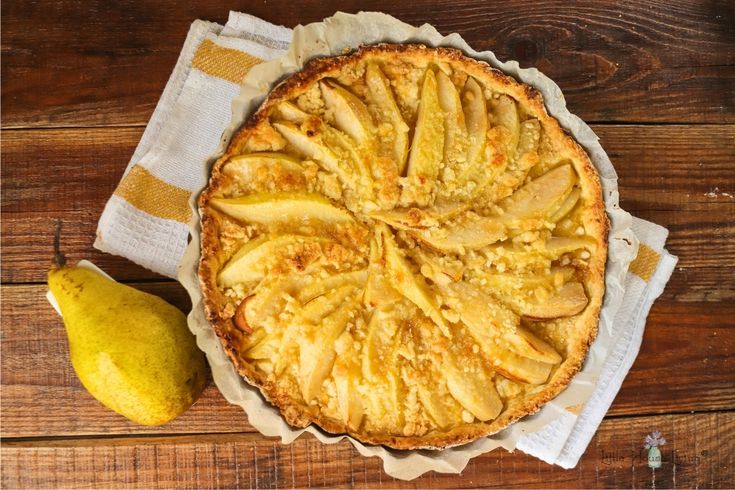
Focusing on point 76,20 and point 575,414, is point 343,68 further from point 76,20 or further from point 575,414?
point 575,414

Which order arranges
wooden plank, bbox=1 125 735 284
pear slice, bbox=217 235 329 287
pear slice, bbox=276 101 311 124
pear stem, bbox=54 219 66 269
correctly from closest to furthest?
1. pear slice, bbox=217 235 329 287
2. pear slice, bbox=276 101 311 124
3. pear stem, bbox=54 219 66 269
4. wooden plank, bbox=1 125 735 284

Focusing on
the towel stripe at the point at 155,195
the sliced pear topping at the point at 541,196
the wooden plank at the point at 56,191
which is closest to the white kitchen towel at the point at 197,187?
the towel stripe at the point at 155,195

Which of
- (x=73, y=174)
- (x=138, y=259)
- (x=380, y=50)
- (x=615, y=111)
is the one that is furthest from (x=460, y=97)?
(x=73, y=174)

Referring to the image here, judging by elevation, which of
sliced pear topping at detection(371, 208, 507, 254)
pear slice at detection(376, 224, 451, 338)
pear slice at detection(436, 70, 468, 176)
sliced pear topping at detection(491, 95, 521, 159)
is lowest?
pear slice at detection(376, 224, 451, 338)

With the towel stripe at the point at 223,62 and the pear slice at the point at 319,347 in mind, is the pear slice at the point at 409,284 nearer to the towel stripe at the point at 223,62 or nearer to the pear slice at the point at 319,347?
the pear slice at the point at 319,347

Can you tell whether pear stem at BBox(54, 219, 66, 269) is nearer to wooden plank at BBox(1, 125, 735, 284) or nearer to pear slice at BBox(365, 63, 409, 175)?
wooden plank at BBox(1, 125, 735, 284)

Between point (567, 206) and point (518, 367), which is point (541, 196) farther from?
point (518, 367)

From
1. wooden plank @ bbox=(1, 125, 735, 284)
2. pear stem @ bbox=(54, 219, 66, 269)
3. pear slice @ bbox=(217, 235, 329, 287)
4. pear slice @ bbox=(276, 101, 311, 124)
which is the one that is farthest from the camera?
wooden plank @ bbox=(1, 125, 735, 284)

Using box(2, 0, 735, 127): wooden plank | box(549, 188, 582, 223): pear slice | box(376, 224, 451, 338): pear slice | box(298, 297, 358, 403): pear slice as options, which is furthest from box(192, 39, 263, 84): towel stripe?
box(549, 188, 582, 223): pear slice
